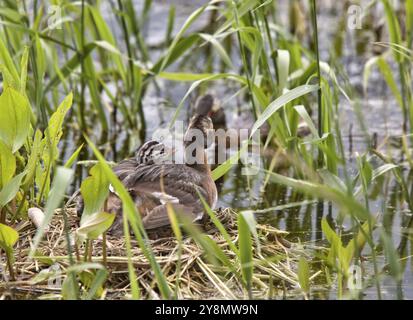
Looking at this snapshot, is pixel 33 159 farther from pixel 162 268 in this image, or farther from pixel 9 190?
pixel 162 268

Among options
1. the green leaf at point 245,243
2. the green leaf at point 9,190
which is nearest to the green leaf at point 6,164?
the green leaf at point 9,190

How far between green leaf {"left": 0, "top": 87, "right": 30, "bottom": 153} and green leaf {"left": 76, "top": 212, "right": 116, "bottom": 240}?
642 mm

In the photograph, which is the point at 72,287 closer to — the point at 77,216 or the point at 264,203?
the point at 77,216

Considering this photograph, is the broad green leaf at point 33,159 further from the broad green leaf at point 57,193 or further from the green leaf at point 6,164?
the broad green leaf at point 57,193

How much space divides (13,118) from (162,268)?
1.04 metres

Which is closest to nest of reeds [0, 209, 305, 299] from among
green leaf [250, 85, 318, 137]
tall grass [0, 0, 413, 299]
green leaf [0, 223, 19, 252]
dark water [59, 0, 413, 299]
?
tall grass [0, 0, 413, 299]

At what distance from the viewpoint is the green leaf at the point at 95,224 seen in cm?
400

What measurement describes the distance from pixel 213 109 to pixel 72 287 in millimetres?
4152

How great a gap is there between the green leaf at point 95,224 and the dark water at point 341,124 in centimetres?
112

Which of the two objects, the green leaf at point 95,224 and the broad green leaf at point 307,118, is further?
the broad green leaf at point 307,118

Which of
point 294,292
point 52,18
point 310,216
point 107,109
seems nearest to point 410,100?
point 310,216

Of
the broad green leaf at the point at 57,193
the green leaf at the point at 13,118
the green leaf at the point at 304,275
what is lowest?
the green leaf at the point at 304,275

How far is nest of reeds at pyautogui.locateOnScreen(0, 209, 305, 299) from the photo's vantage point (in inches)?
167

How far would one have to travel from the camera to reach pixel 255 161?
6.68 m
